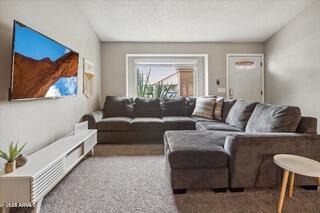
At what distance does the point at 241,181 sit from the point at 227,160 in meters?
0.24

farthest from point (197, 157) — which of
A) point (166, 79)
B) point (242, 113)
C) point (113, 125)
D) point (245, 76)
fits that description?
point (245, 76)

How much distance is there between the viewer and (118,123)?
3.81 meters

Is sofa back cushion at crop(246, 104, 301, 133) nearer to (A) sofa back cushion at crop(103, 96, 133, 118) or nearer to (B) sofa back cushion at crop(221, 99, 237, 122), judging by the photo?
(B) sofa back cushion at crop(221, 99, 237, 122)

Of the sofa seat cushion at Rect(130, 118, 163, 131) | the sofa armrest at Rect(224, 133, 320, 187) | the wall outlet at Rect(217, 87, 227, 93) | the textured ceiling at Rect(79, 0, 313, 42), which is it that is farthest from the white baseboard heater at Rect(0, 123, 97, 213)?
the wall outlet at Rect(217, 87, 227, 93)

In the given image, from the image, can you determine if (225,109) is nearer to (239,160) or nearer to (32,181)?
(239,160)

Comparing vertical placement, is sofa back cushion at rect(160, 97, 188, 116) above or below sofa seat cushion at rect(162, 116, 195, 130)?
above

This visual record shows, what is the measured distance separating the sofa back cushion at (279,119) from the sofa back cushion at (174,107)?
213 centimetres

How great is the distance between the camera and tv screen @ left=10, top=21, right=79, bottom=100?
170 cm

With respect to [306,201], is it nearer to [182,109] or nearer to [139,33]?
[182,109]

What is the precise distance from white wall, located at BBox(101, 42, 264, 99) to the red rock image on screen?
252 centimetres

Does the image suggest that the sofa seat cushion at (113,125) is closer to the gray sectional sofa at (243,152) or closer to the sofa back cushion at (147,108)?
the sofa back cushion at (147,108)

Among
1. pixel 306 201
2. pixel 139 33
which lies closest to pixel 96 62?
pixel 139 33

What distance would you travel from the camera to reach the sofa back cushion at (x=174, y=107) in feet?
15.0

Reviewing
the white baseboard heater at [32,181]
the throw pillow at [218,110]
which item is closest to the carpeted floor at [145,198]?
the white baseboard heater at [32,181]
